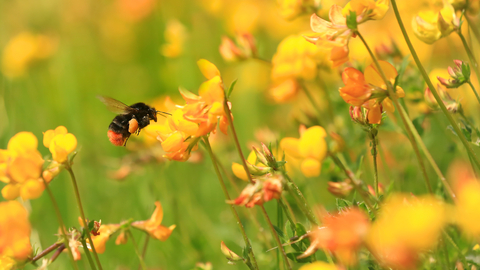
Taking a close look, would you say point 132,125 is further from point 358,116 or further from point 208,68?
point 358,116

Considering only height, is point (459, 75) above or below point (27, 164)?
above

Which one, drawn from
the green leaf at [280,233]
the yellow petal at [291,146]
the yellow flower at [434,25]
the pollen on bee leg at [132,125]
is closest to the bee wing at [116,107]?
the pollen on bee leg at [132,125]

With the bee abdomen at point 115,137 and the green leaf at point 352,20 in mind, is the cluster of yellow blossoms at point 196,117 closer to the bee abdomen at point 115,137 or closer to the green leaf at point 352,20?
the green leaf at point 352,20

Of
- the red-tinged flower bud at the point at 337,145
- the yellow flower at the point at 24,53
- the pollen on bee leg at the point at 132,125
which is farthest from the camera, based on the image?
the yellow flower at the point at 24,53

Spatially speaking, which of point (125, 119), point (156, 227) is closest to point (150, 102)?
point (125, 119)

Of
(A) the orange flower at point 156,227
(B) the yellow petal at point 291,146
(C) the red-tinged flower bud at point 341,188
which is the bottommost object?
(A) the orange flower at point 156,227

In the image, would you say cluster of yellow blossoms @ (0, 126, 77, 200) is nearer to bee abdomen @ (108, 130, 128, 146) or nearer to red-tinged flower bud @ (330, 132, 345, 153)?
bee abdomen @ (108, 130, 128, 146)

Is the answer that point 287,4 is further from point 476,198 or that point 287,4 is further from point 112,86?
point 112,86
